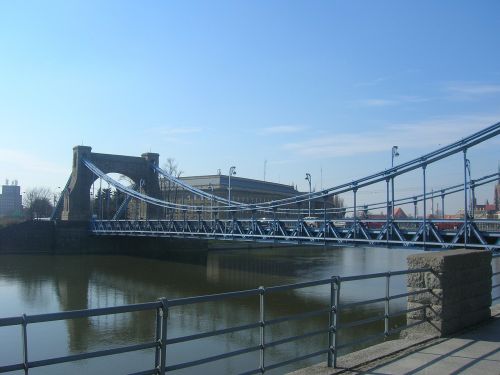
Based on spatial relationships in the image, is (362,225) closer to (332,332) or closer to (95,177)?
(332,332)

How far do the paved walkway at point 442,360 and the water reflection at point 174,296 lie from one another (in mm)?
5764

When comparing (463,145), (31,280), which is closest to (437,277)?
(463,145)

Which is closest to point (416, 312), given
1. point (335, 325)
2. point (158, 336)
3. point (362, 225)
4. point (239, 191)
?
point (335, 325)

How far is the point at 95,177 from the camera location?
58438 mm

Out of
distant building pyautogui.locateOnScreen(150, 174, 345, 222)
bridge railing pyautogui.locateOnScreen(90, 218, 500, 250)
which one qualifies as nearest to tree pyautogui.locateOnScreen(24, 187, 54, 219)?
distant building pyautogui.locateOnScreen(150, 174, 345, 222)

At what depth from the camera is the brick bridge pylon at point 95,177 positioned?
56112 mm

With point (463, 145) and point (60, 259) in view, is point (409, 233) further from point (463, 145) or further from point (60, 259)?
point (60, 259)

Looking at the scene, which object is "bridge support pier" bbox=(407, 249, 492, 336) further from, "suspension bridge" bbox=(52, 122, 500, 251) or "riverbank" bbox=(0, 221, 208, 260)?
"riverbank" bbox=(0, 221, 208, 260)

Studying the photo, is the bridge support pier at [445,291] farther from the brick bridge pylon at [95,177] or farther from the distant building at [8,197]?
the distant building at [8,197]

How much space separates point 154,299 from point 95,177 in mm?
36270

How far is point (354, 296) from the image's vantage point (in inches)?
862

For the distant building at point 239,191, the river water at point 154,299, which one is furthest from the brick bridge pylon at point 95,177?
the river water at point 154,299

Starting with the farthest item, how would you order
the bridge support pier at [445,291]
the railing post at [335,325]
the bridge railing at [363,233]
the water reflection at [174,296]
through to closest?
the bridge railing at [363,233]
the water reflection at [174,296]
the bridge support pier at [445,291]
the railing post at [335,325]

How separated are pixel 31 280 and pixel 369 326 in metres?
19.9
